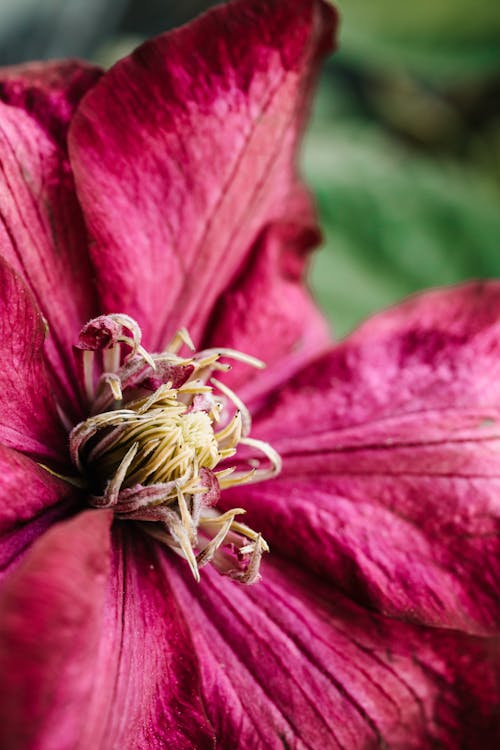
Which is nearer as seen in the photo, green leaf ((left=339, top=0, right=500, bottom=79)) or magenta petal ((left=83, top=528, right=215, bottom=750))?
magenta petal ((left=83, top=528, right=215, bottom=750))

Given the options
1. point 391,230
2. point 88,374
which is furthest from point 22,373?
point 391,230

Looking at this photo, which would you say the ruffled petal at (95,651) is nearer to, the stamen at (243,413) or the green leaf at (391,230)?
the stamen at (243,413)

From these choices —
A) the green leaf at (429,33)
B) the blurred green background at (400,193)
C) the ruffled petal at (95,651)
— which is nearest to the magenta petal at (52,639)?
the ruffled petal at (95,651)

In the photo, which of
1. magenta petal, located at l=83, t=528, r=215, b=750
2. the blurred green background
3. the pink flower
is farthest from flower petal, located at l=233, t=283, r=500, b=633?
the blurred green background

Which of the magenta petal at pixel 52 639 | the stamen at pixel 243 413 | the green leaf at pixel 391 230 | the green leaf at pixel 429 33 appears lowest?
the magenta petal at pixel 52 639

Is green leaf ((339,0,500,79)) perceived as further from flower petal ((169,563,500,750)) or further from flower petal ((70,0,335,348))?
flower petal ((169,563,500,750))
